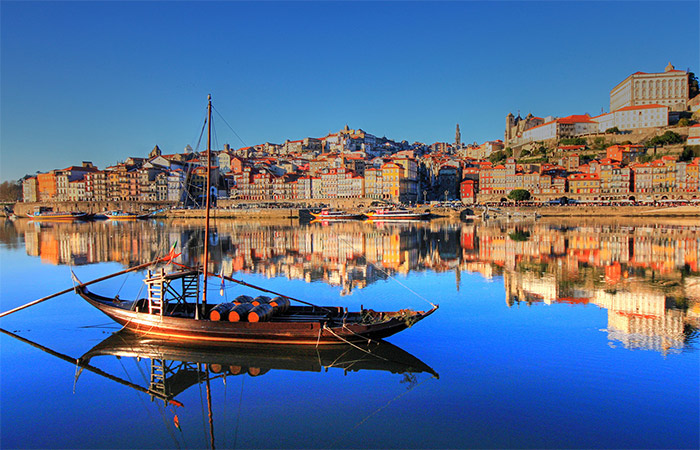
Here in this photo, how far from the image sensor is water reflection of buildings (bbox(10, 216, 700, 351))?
12.8m

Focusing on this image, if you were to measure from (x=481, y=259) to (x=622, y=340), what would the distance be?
12.6m

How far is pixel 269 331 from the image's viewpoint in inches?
378

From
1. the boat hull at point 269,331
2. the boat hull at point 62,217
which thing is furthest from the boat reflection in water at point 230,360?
the boat hull at point 62,217

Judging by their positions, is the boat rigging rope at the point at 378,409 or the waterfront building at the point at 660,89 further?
the waterfront building at the point at 660,89

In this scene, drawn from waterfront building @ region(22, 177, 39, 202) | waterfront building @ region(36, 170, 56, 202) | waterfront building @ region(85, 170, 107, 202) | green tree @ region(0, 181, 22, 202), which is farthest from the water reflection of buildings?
green tree @ region(0, 181, 22, 202)

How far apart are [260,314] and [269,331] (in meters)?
0.43

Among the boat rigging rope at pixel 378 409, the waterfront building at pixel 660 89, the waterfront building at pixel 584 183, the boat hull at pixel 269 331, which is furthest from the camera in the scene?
the waterfront building at pixel 660 89

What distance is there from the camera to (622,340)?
1008 centimetres

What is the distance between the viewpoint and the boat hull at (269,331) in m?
9.52

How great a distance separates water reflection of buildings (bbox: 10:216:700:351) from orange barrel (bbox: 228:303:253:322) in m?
5.33

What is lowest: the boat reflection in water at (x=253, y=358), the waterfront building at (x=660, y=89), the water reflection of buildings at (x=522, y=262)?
the boat reflection in water at (x=253, y=358)

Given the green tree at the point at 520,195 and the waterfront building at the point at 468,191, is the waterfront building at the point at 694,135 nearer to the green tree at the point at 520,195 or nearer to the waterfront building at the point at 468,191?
the green tree at the point at 520,195

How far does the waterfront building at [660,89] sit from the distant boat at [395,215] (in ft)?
149

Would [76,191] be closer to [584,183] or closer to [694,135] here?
[584,183]
